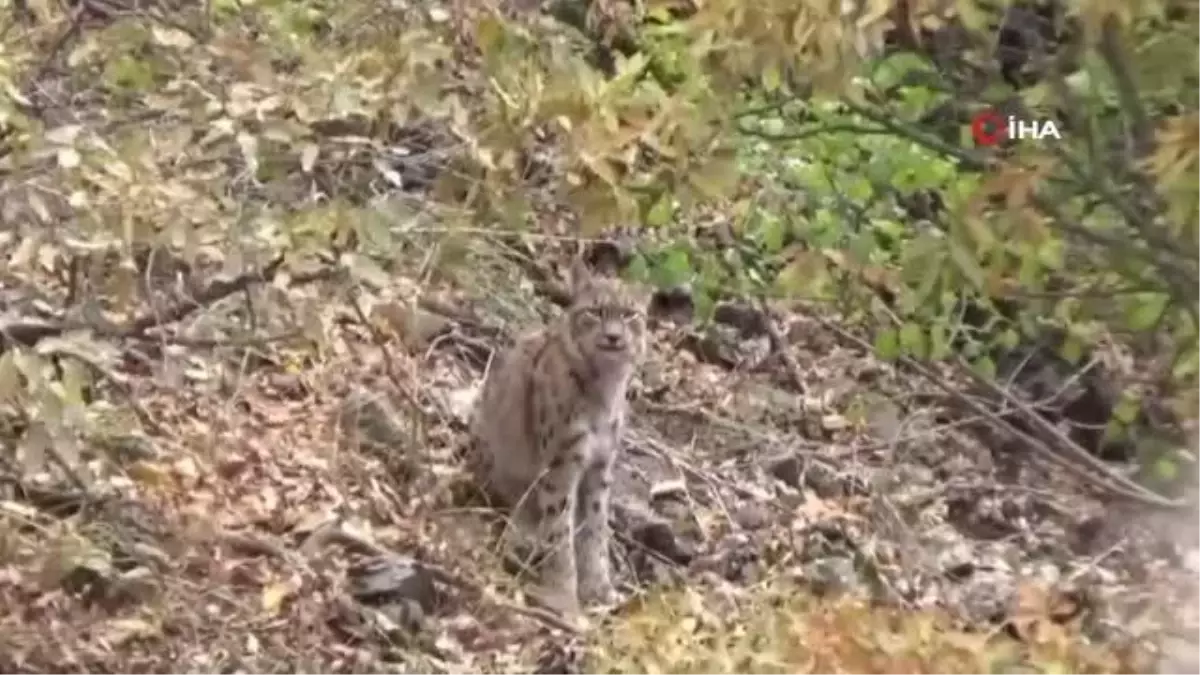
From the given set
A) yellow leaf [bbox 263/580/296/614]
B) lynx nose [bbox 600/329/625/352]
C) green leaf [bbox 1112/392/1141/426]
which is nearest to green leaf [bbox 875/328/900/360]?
green leaf [bbox 1112/392/1141/426]

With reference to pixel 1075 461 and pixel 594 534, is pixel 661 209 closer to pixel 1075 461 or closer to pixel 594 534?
pixel 1075 461

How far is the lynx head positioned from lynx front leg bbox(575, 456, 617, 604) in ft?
0.89

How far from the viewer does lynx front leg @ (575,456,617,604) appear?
17.5ft

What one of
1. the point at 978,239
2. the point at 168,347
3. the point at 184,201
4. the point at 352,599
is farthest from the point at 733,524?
the point at 978,239

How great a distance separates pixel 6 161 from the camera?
4.38 metres

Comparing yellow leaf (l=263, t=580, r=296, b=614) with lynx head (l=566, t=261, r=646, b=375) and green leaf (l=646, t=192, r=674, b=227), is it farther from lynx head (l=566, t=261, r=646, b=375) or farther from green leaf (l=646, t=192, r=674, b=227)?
green leaf (l=646, t=192, r=674, b=227)

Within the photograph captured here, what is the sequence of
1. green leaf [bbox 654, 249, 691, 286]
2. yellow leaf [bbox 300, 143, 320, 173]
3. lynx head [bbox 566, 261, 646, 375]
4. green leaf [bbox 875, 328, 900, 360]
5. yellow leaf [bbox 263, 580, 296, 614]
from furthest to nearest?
1. lynx head [bbox 566, 261, 646, 375]
2. green leaf [bbox 654, 249, 691, 286]
3. yellow leaf [bbox 263, 580, 296, 614]
4. yellow leaf [bbox 300, 143, 320, 173]
5. green leaf [bbox 875, 328, 900, 360]

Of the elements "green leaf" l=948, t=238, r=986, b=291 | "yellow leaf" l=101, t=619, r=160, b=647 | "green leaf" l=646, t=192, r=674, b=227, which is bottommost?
"yellow leaf" l=101, t=619, r=160, b=647

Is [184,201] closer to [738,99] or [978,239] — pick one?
[738,99]

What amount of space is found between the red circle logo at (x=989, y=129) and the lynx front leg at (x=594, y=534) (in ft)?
7.92

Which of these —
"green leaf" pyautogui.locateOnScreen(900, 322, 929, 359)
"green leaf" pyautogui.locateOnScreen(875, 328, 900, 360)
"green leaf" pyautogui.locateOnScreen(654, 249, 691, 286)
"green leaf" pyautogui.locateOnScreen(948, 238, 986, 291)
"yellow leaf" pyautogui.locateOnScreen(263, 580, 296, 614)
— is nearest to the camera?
"green leaf" pyautogui.locateOnScreen(948, 238, 986, 291)

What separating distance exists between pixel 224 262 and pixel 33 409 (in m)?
0.79

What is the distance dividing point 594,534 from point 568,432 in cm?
27

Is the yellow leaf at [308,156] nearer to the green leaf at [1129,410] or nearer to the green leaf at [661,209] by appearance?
the green leaf at [661,209]
